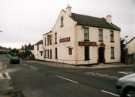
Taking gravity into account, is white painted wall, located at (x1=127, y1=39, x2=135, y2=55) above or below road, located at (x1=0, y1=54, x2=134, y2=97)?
above

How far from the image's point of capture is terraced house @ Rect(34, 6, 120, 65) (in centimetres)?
3600

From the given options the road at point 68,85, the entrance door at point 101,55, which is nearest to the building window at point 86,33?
the entrance door at point 101,55

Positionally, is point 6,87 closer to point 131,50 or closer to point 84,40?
point 84,40

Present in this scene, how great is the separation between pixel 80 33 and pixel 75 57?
365 centimetres

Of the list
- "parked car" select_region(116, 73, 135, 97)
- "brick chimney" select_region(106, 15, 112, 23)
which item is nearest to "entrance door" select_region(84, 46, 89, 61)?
"brick chimney" select_region(106, 15, 112, 23)

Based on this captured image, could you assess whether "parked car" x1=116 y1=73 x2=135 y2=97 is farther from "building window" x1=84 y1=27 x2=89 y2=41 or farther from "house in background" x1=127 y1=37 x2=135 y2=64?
"house in background" x1=127 y1=37 x2=135 y2=64

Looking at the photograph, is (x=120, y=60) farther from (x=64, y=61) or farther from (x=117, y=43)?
(x=64, y=61)

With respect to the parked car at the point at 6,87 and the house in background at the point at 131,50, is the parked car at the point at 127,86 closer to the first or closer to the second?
the parked car at the point at 6,87

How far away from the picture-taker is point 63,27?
131 feet

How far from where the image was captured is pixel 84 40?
3653 cm

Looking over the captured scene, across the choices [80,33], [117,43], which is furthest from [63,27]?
[117,43]

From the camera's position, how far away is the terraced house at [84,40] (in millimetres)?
36000

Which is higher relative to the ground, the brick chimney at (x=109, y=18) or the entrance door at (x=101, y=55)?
the brick chimney at (x=109, y=18)

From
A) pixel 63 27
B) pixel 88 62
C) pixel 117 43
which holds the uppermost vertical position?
pixel 63 27
